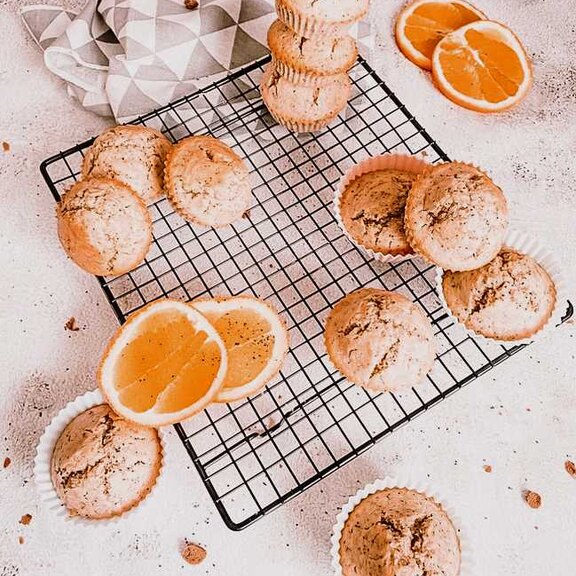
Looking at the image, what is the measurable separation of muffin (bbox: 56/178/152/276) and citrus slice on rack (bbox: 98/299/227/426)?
10.5 inches

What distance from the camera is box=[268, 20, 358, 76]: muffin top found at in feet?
7.67

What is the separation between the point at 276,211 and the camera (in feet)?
8.71

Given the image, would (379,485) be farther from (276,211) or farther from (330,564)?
(276,211)

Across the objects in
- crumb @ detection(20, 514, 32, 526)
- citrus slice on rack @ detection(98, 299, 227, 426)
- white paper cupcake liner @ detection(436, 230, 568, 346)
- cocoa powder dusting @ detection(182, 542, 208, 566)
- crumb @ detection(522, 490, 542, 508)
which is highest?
white paper cupcake liner @ detection(436, 230, 568, 346)

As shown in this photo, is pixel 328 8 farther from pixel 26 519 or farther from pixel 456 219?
pixel 26 519

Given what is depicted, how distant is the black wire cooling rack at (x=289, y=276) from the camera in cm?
232

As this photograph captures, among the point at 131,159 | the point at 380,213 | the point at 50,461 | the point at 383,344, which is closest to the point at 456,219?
the point at 380,213

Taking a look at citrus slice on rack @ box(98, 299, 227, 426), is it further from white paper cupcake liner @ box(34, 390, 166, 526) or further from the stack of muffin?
the stack of muffin

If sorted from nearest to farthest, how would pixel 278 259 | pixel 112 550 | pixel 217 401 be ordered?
pixel 217 401, pixel 112 550, pixel 278 259

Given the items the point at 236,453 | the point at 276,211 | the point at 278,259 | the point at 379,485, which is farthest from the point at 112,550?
the point at 276,211

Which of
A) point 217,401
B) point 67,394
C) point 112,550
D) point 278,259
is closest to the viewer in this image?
point 217,401

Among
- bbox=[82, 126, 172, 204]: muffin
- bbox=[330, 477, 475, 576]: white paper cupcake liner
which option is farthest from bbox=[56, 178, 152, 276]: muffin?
bbox=[330, 477, 475, 576]: white paper cupcake liner

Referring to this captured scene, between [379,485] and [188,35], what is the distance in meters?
1.71

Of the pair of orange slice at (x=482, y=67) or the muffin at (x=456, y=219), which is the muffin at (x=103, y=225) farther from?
the pair of orange slice at (x=482, y=67)
